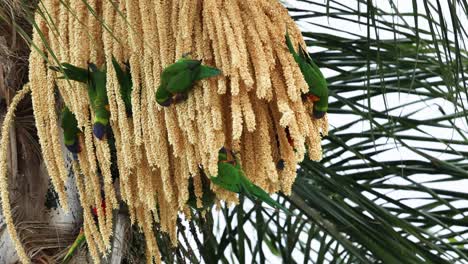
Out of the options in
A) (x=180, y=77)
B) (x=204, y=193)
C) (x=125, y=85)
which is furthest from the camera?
(x=204, y=193)

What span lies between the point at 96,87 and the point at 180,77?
7.5 inches

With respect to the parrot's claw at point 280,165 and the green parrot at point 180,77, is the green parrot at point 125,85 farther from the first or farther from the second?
the parrot's claw at point 280,165

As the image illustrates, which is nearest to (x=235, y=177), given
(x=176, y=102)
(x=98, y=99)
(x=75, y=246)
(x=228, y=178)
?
(x=228, y=178)

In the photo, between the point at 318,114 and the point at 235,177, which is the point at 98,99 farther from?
the point at 318,114

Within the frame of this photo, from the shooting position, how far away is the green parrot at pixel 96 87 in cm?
151

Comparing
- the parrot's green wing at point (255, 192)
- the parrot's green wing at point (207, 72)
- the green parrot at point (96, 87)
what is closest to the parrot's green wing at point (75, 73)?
the green parrot at point (96, 87)

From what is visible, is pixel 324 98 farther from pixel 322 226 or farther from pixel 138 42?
pixel 322 226

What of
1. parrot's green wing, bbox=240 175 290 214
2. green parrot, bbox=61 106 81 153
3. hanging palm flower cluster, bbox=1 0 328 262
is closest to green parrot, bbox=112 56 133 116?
hanging palm flower cluster, bbox=1 0 328 262

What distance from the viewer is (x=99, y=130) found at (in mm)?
1510

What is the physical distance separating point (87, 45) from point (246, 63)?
1.04 feet

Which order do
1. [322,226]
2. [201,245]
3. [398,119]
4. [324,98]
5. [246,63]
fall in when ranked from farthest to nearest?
[398,119]
[201,245]
[322,226]
[324,98]
[246,63]

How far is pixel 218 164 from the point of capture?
1453 millimetres

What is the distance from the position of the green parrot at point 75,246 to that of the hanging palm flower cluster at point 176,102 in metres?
0.12

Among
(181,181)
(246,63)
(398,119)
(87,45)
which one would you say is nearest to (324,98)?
(246,63)
